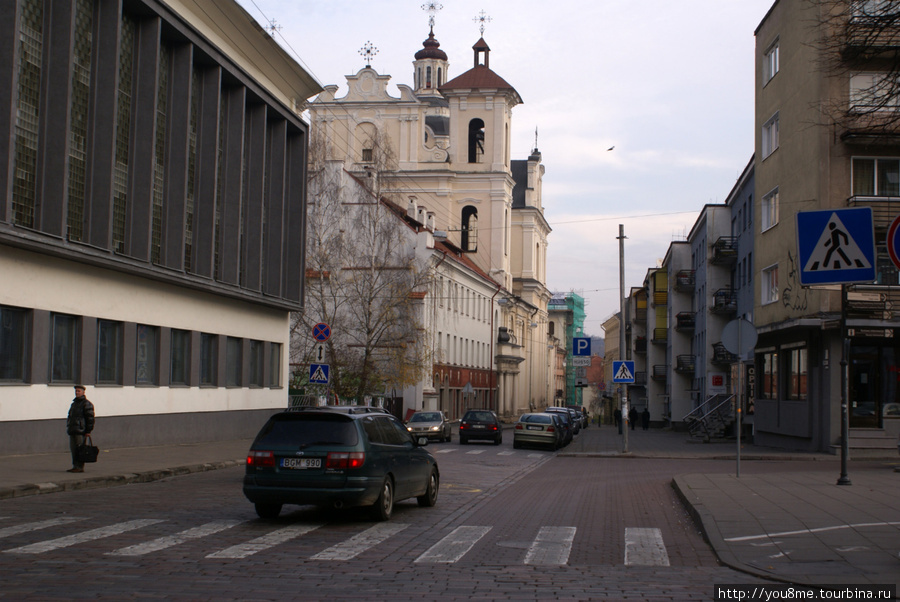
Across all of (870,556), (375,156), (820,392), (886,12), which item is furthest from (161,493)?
(375,156)

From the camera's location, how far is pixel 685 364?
6794cm

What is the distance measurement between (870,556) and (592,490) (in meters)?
A: 10.3

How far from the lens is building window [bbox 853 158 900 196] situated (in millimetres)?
32250

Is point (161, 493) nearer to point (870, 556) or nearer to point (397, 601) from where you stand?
point (397, 601)

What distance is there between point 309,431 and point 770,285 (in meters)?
28.4

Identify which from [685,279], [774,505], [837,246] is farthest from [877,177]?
[685,279]

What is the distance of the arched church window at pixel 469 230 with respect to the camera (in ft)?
286

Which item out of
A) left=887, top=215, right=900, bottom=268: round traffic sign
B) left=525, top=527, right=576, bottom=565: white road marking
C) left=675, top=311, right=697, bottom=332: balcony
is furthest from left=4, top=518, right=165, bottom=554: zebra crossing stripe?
left=675, top=311, right=697, bottom=332: balcony

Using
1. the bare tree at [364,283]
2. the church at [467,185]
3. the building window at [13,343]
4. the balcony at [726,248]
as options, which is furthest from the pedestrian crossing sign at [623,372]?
the church at [467,185]

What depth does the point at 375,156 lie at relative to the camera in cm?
4738

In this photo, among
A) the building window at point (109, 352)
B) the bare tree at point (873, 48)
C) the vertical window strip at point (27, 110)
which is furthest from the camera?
the building window at point (109, 352)

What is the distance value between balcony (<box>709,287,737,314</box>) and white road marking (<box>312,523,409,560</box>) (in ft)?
139

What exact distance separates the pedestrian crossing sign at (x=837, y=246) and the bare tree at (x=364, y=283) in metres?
29.9

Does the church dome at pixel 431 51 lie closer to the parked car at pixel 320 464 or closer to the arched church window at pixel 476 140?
the arched church window at pixel 476 140
